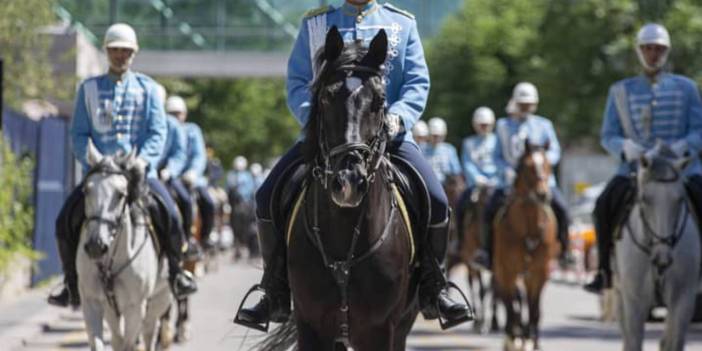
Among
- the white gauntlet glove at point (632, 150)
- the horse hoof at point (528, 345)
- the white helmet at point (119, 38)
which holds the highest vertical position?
the white helmet at point (119, 38)

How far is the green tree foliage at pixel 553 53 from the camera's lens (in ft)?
117

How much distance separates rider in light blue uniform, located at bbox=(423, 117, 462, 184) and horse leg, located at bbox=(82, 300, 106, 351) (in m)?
12.7

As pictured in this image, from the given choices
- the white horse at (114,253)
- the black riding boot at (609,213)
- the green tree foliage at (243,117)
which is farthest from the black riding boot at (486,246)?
the green tree foliage at (243,117)

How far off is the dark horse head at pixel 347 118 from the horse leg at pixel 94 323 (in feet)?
14.1

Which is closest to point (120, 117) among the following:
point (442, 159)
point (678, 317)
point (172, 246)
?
point (172, 246)

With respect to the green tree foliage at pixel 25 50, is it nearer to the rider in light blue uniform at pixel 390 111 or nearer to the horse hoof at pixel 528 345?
the horse hoof at pixel 528 345

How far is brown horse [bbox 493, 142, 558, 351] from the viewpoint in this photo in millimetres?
18531

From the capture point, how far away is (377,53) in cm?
907

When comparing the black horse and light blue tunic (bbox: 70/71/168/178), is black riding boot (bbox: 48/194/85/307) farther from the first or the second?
the black horse

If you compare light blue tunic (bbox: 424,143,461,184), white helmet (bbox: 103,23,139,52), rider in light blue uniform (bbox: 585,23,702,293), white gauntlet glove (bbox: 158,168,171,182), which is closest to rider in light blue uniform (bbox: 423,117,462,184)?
light blue tunic (bbox: 424,143,461,184)

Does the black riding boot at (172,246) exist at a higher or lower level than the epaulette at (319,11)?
lower

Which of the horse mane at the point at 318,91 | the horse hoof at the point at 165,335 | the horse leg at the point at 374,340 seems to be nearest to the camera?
the horse mane at the point at 318,91

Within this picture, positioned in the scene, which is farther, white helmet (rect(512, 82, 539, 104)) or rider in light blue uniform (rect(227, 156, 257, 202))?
rider in light blue uniform (rect(227, 156, 257, 202))

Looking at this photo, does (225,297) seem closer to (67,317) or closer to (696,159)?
(67,317)
